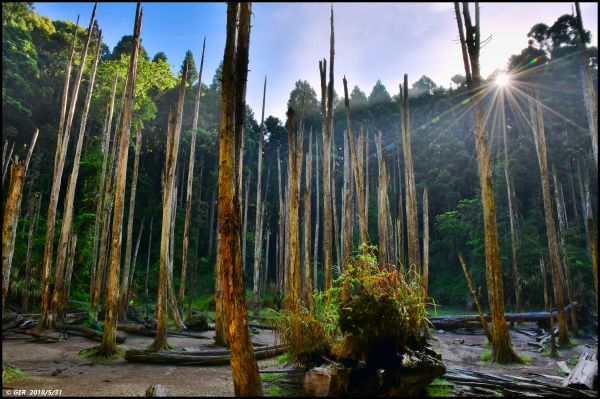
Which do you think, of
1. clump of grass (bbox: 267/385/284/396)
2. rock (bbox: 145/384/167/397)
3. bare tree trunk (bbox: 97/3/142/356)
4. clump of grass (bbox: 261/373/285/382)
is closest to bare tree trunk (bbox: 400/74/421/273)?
clump of grass (bbox: 261/373/285/382)

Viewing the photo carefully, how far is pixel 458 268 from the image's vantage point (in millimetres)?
27109

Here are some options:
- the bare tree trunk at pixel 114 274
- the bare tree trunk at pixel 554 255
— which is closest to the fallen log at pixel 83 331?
the bare tree trunk at pixel 114 274

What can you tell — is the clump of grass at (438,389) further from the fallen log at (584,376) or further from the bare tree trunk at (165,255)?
the bare tree trunk at (165,255)

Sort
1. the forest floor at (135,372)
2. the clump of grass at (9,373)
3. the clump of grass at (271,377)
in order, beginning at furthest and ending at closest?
the clump of grass at (271,377) < the clump of grass at (9,373) < the forest floor at (135,372)

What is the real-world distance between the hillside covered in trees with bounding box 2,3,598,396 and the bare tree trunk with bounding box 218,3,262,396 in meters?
0.02

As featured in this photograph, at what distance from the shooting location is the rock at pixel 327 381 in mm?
4641

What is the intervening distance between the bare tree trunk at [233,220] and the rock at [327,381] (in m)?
0.86

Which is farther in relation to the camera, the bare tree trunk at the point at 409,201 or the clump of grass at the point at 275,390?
the bare tree trunk at the point at 409,201

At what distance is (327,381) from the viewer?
4.64m

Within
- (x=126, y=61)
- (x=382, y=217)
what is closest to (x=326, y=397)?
(x=382, y=217)

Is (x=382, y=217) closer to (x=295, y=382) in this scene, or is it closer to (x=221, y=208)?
(x=295, y=382)

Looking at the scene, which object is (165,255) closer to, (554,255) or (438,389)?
(438,389)

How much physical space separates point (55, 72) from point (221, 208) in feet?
84.7

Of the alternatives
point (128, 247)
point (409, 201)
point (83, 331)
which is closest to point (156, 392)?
point (83, 331)
